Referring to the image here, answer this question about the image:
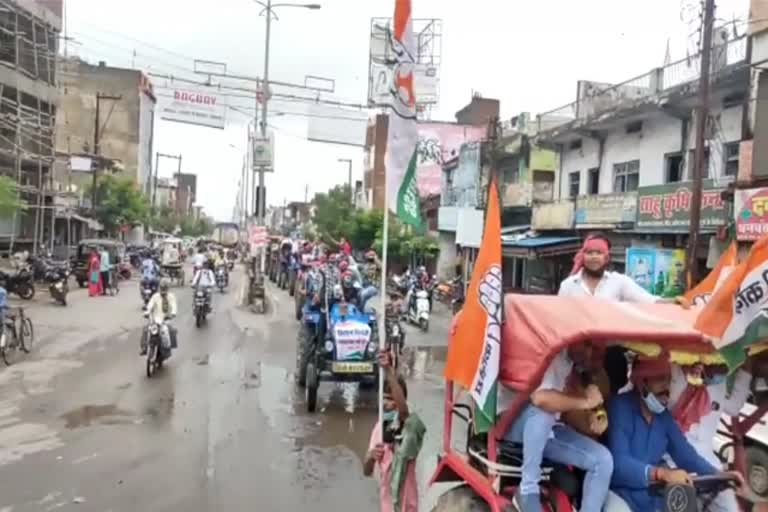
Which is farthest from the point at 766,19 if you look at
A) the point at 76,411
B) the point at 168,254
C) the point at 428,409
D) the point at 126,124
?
the point at 126,124

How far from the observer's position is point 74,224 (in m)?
46.8

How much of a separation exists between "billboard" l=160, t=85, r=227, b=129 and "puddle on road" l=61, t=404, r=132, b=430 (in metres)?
19.9

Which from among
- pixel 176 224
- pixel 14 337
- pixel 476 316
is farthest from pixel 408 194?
pixel 176 224

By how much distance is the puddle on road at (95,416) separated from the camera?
9.85 m

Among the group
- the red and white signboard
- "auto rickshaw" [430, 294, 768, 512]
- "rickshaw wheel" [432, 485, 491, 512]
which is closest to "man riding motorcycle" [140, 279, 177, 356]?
"rickshaw wheel" [432, 485, 491, 512]

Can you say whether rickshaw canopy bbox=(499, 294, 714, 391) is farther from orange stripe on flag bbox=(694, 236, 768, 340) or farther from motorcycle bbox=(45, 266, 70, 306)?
motorcycle bbox=(45, 266, 70, 306)

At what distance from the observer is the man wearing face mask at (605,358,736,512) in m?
3.85

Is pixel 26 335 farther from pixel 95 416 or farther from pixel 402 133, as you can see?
pixel 402 133

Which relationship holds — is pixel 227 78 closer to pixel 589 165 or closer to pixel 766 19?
pixel 589 165

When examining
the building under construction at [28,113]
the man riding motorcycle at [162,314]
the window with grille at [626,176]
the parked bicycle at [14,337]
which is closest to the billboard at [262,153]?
the building under construction at [28,113]

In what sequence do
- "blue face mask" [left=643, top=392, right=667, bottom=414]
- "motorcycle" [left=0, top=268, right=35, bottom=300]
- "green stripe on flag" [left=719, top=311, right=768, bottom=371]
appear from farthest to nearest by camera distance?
"motorcycle" [left=0, top=268, right=35, bottom=300] → "blue face mask" [left=643, top=392, right=667, bottom=414] → "green stripe on flag" [left=719, top=311, right=768, bottom=371]

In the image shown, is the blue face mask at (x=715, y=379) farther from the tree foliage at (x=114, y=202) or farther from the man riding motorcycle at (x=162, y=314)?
the tree foliage at (x=114, y=202)

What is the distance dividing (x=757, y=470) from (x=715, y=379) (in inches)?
136

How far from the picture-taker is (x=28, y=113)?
34.9 metres
